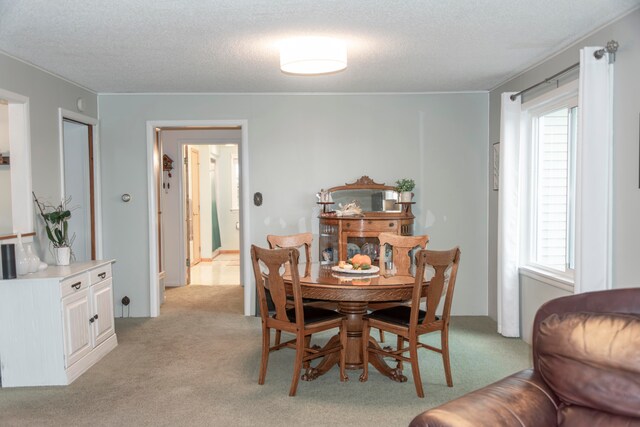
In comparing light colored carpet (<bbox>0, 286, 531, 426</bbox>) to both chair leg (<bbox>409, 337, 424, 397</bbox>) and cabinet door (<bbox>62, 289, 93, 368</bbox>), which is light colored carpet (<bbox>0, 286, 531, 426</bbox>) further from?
cabinet door (<bbox>62, 289, 93, 368</bbox>)

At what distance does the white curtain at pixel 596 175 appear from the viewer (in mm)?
3340

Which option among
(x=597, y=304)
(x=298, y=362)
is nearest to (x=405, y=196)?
(x=298, y=362)

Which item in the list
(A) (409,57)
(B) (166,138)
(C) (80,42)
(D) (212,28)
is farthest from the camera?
(B) (166,138)

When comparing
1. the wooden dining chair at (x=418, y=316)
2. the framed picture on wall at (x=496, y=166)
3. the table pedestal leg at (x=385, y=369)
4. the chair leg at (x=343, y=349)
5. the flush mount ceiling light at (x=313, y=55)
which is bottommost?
the table pedestal leg at (x=385, y=369)

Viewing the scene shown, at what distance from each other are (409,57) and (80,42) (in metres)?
2.32

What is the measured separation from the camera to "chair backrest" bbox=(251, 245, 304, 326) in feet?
11.0

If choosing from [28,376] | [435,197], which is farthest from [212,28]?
[435,197]

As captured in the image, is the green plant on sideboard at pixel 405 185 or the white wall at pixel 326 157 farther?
the white wall at pixel 326 157

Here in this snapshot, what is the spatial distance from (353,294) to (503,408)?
5.22 feet

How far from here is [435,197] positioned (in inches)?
224

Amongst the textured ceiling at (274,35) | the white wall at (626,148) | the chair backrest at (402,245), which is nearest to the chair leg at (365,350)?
the chair backrest at (402,245)

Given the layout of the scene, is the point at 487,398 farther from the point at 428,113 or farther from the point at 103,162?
the point at 103,162

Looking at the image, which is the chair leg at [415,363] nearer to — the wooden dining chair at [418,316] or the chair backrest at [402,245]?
the wooden dining chair at [418,316]

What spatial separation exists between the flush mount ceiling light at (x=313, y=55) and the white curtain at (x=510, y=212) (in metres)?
1.78
